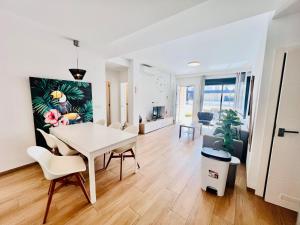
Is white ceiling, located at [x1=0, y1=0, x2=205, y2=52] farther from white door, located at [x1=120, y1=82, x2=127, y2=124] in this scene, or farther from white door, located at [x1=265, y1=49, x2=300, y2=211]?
white door, located at [x1=120, y1=82, x2=127, y2=124]

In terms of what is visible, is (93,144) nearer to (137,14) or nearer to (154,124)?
(137,14)

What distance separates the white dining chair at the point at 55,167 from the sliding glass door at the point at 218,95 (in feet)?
19.8

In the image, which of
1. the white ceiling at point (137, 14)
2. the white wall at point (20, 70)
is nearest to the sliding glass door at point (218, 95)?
the white ceiling at point (137, 14)

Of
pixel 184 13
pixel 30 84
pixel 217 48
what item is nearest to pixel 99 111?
pixel 30 84


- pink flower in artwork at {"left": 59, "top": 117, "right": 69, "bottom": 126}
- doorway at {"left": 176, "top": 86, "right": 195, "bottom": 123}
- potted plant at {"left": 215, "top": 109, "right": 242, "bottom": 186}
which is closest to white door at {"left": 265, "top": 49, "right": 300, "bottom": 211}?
potted plant at {"left": 215, "top": 109, "right": 242, "bottom": 186}

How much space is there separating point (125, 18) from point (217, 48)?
2.49 metres

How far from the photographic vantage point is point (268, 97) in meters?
1.67

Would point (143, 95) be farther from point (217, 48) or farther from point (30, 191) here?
point (30, 191)

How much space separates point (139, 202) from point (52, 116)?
96.1 inches

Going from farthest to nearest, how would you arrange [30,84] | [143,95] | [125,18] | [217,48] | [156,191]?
[143,95] → [217,48] → [30,84] → [156,191] → [125,18]

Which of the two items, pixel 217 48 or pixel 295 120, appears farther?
pixel 217 48

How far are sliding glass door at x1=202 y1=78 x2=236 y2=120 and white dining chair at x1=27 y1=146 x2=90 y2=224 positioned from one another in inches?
237

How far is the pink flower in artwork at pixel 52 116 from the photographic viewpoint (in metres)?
2.63

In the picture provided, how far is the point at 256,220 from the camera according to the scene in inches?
58.6
